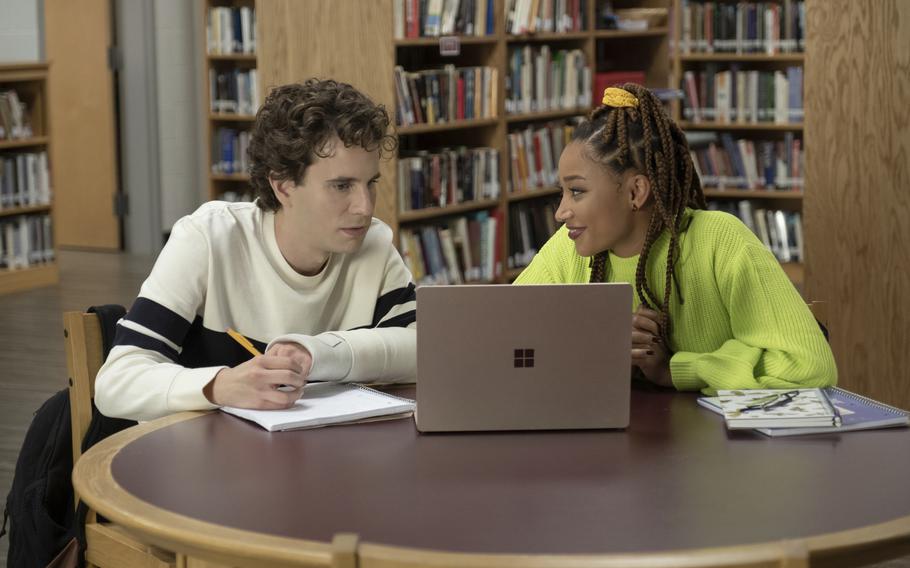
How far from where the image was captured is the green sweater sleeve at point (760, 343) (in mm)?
1981

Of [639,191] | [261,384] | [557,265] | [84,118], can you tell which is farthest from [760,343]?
[84,118]

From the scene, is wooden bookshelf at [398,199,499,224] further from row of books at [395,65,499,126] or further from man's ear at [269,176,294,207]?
man's ear at [269,176,294,207]

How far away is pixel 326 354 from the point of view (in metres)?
1.98

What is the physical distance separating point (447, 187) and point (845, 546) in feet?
15.6

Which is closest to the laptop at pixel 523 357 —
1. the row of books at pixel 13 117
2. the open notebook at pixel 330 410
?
the open notebook at pixel 330 410

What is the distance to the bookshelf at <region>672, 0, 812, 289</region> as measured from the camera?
7.05 metres

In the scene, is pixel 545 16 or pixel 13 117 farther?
pixel 13 117

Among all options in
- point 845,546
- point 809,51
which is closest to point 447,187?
point 809,51

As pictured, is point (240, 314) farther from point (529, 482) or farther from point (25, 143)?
point (25, 143)

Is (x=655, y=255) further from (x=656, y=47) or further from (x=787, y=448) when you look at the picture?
(x=656, y=47)

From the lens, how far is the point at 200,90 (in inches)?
332

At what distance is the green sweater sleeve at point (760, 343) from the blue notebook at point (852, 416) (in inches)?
1.9

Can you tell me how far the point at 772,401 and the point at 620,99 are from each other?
0.62 metres

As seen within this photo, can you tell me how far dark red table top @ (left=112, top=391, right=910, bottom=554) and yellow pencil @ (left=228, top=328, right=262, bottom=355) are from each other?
0.17m
